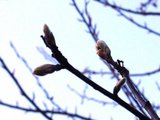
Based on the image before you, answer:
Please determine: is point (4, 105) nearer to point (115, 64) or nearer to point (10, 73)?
point (10, 73)

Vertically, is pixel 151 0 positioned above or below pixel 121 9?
above

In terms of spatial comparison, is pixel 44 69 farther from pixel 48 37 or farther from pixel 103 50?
pixel 103 50

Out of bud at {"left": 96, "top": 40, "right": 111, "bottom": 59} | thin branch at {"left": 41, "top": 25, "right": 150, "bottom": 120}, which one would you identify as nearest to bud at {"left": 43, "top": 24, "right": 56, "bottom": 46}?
thin branch at {"left": 41, "top": 25, "right": 150, "bottom": 120}

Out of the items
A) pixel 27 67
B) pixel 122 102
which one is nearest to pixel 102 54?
pixel 122 102

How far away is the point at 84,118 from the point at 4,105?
825 mm

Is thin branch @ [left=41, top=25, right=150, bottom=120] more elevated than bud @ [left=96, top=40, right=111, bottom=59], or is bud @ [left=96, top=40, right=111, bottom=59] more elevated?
bud @ [left=96, top=40, right=111, bottom=59]

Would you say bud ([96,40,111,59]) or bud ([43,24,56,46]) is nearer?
bud ([43,24,56,46])

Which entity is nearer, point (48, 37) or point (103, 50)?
point (48, 37)

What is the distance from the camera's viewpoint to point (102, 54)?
1037 millimetres

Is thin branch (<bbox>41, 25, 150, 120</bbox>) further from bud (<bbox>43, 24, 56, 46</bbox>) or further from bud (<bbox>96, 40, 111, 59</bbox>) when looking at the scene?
bud (<bbox>96, 40, 111, 59</bbox>)

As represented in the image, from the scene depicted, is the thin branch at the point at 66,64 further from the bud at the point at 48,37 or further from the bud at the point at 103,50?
the bud at the point at 103,50

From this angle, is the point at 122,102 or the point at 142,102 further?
the point at 142,102

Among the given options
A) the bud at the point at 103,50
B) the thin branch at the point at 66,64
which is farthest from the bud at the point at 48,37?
the bud at the point at 103,50

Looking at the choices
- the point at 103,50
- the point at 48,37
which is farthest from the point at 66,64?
the point at 103,50
